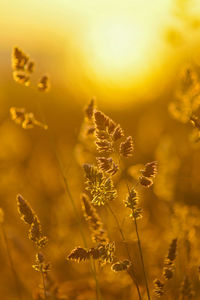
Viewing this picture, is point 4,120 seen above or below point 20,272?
above

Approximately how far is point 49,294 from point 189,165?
322 centimetres

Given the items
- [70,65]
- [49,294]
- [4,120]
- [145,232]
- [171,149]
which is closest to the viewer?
Answer: [49,294]

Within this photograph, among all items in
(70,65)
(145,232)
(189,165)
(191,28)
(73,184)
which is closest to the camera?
(191,28)

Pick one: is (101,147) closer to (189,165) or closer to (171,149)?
(171,149)

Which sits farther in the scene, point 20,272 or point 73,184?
point 73,184

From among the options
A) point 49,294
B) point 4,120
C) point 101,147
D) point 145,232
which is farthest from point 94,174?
point 4,120

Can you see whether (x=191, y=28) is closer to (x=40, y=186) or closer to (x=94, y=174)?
(x=94, y=174)

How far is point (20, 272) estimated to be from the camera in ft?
10.3

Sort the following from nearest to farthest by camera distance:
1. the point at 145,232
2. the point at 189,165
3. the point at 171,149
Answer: the point at 171,149
the point at 145,232
the point at 189,165

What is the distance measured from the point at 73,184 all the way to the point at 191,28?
211 cm

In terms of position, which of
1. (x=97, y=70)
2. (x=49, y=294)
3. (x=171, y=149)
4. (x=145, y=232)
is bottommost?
(x=49, y=294)

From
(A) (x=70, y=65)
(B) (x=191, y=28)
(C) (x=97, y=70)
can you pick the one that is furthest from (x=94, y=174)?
(A) (x=70, y=65)

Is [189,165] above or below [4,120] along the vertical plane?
below

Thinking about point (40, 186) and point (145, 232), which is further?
point (40, 186)
